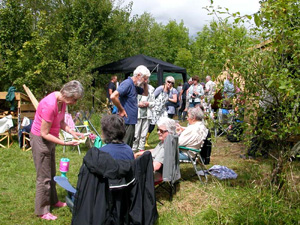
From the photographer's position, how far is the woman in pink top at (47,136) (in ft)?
10.9

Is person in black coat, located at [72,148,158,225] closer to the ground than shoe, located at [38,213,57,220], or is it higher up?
higher up

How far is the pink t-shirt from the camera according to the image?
3295 mm

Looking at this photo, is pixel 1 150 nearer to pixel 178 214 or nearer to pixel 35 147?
pixel 35 147

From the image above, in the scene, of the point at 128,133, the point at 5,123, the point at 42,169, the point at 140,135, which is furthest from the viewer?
the point at 5,123

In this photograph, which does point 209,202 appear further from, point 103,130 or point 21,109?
point 21,109

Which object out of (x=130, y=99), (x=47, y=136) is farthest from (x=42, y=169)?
(x=130, y=99)

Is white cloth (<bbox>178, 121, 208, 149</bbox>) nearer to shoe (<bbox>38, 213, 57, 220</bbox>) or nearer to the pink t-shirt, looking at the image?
the pink t-shirt

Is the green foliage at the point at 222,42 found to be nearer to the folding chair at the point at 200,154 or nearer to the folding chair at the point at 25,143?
the folding chair at the point at 200,154

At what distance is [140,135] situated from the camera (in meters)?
5.80

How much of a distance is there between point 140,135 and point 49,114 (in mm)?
2677

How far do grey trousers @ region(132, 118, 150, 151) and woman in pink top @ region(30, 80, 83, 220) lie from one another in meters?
2.20

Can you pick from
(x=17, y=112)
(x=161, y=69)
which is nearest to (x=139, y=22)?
(x=161, y=69)

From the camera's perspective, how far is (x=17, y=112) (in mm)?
7980

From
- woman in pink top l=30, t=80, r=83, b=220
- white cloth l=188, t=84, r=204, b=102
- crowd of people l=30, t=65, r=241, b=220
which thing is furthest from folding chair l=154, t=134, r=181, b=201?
white cloth l=188, t=84, r=204, b=102
